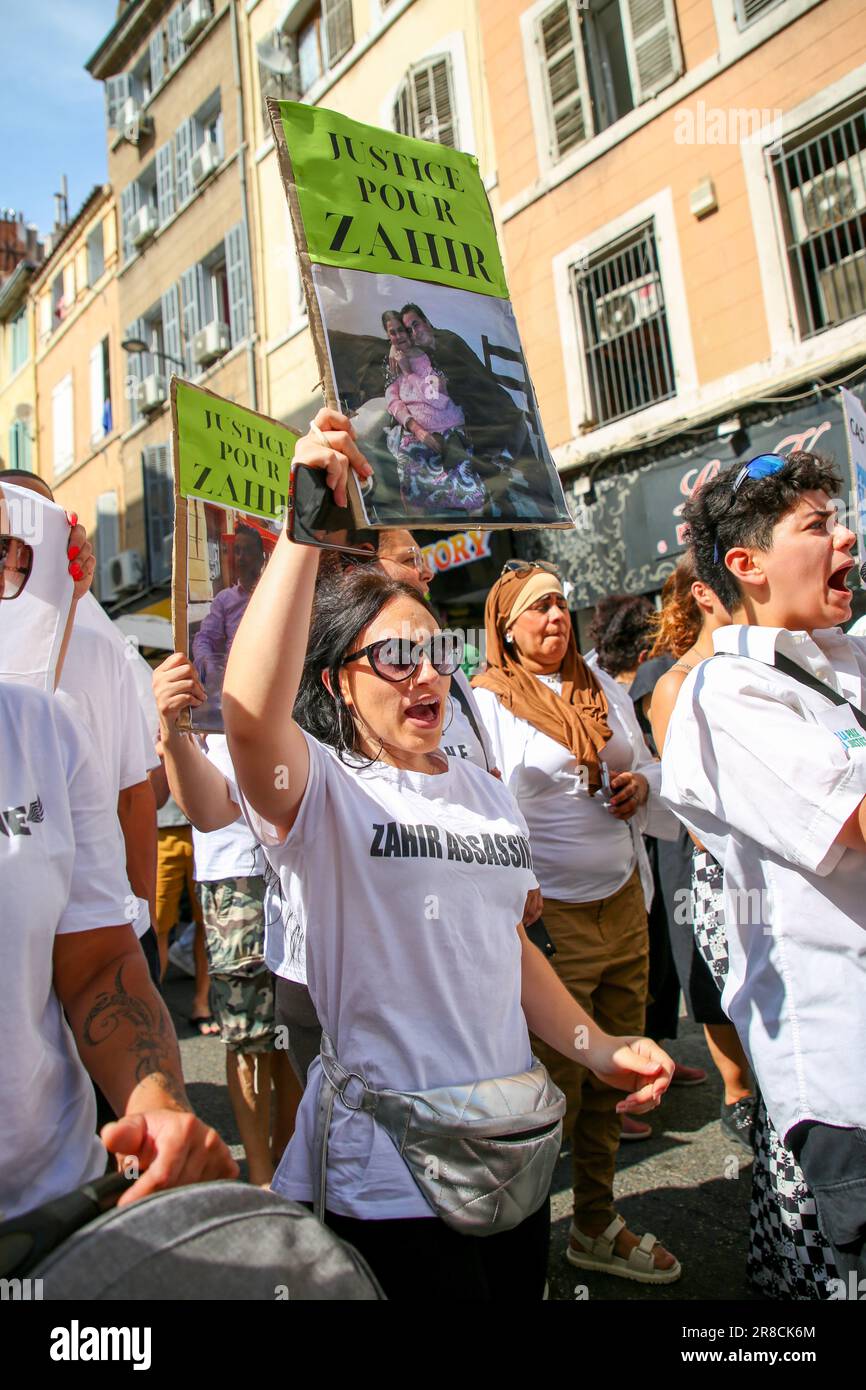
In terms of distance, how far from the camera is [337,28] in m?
14.1

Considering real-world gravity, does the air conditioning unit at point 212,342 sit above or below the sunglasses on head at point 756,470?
above

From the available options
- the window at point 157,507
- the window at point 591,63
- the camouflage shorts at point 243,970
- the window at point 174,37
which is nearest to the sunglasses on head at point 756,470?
the camouflage shorts at point 243,970

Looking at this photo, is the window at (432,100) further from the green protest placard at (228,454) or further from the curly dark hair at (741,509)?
the curly dark hair at (741,509)

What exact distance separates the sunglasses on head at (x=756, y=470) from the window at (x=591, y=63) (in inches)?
380

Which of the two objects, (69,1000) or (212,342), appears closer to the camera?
(69,1000)

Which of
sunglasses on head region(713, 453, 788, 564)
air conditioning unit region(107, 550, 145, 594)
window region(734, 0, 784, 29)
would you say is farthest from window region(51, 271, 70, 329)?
sunglasses on head region(713, 453, 788, 564)

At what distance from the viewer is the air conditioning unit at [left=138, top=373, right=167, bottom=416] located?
62.2 ft

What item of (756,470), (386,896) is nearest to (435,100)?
(756,470)

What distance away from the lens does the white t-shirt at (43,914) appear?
4.36ft

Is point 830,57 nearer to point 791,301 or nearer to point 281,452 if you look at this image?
point 791,301

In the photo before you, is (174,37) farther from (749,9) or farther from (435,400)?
(435,400)

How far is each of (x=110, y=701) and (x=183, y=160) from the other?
1870 cm

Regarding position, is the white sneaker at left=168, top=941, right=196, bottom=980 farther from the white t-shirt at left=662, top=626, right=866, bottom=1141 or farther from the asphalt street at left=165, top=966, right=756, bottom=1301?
the white t-shirt at left=662, top=626, right=866, bottom=1141

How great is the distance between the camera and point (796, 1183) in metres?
1.92
